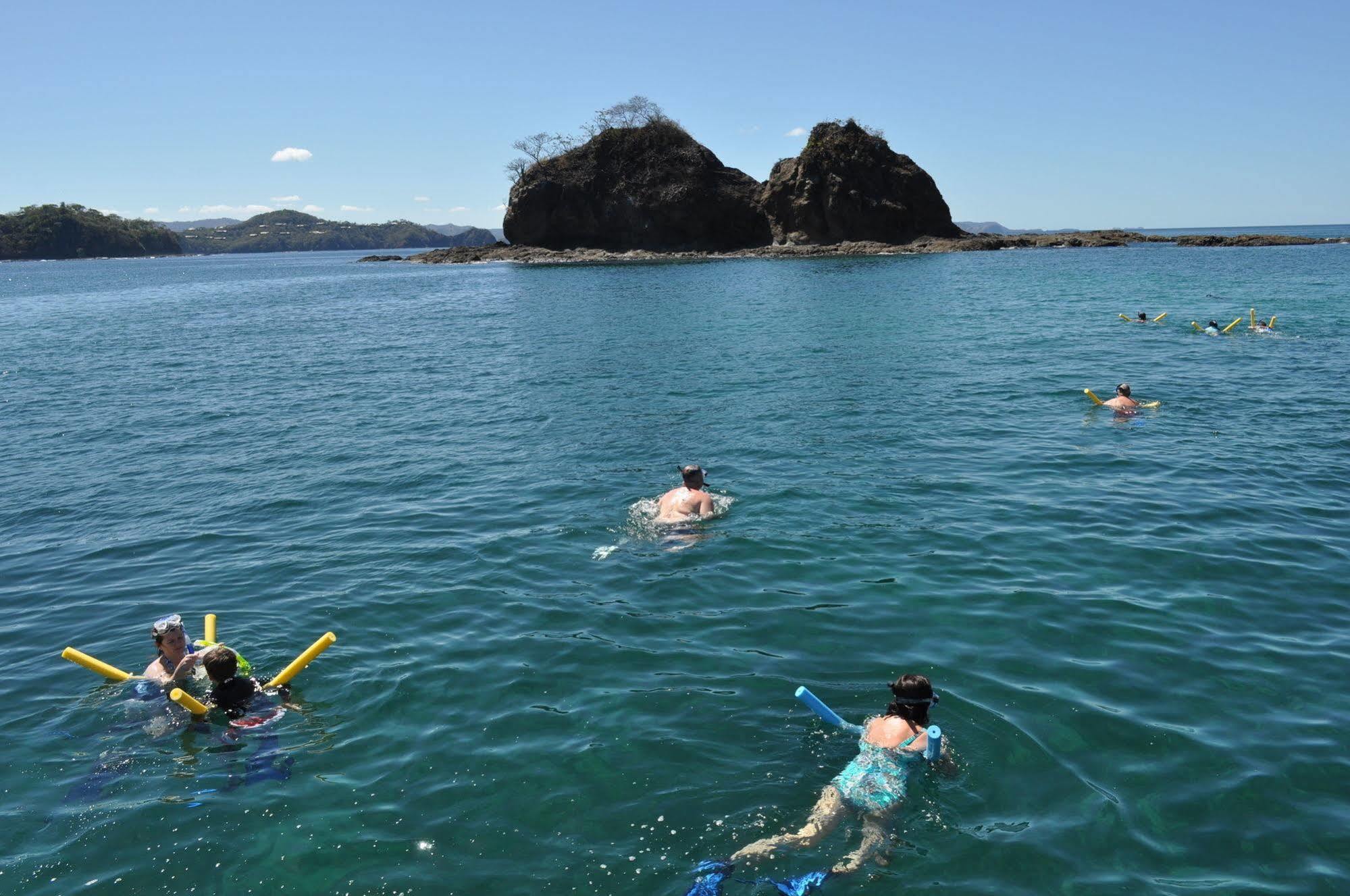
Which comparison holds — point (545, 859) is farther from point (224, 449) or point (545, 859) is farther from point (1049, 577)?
point (224, 449)

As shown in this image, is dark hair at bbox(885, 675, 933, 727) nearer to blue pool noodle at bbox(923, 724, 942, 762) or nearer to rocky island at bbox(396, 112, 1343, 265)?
blue pool noodle at bbox(923, 724, 942, 762)

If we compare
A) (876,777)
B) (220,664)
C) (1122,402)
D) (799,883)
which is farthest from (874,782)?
(1122,402)

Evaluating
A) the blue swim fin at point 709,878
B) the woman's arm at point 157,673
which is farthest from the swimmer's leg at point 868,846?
the woman's arm at point 157,673

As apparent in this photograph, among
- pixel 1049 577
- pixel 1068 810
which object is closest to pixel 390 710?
pixel 1068 810

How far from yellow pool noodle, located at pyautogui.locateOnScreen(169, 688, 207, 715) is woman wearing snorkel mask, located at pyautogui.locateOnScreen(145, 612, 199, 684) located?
783 millimetres

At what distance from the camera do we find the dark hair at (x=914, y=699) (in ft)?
25.2

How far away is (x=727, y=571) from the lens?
12.3 metres

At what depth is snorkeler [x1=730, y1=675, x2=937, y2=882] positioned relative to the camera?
265 inches

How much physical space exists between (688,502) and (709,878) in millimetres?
8141

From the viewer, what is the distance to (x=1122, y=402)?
2000 centimetres

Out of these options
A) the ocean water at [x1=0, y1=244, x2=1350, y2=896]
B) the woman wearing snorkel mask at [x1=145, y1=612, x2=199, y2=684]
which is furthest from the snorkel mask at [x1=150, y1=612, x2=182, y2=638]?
the ocean water at [x1=0, y1=244, x2=1350, y2=896]

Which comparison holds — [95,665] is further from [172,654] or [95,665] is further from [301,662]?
[301,662]

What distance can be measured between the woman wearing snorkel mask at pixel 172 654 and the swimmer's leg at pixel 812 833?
6571 millimetres

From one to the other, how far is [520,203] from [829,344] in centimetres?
9973
